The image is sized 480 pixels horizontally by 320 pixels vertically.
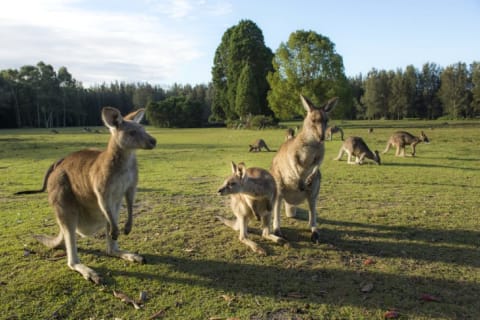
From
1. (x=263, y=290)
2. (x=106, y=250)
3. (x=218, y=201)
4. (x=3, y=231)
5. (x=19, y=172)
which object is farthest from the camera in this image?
(x=19, y=172)

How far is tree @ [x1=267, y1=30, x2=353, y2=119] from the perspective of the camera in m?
28.7

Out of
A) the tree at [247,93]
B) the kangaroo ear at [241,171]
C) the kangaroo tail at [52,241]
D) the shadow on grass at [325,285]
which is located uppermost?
the tree at [247,93]

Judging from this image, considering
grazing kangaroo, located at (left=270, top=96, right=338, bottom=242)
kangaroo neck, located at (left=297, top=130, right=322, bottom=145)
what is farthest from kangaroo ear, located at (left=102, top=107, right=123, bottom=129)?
kangaroo neck, located at (left=297, top=130, right=322, bottom=145)

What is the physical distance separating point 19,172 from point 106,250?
23.6 ft

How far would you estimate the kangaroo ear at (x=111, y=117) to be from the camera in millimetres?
3076

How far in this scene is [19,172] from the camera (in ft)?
31.0

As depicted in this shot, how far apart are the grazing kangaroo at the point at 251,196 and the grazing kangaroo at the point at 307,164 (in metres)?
0.22

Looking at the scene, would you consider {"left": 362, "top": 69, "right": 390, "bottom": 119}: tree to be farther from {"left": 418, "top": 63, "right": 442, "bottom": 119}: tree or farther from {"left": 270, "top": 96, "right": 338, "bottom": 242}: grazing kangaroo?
{"left": 270, "top": 96, "right": 338, "bottom": 242}: grazing kangaroo

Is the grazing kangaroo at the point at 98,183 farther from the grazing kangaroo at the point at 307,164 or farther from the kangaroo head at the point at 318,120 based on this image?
the kangaroo head at the point at 318,120

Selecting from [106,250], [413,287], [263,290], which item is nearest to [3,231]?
[106,250]

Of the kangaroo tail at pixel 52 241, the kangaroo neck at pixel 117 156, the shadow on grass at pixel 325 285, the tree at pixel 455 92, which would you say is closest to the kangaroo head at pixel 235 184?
the shadow on grass at pixel 325 285

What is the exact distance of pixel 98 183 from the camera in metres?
3.03

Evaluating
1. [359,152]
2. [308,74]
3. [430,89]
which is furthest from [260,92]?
[430,89]

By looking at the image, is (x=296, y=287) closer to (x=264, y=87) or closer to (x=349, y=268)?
(x=349, y=268)
